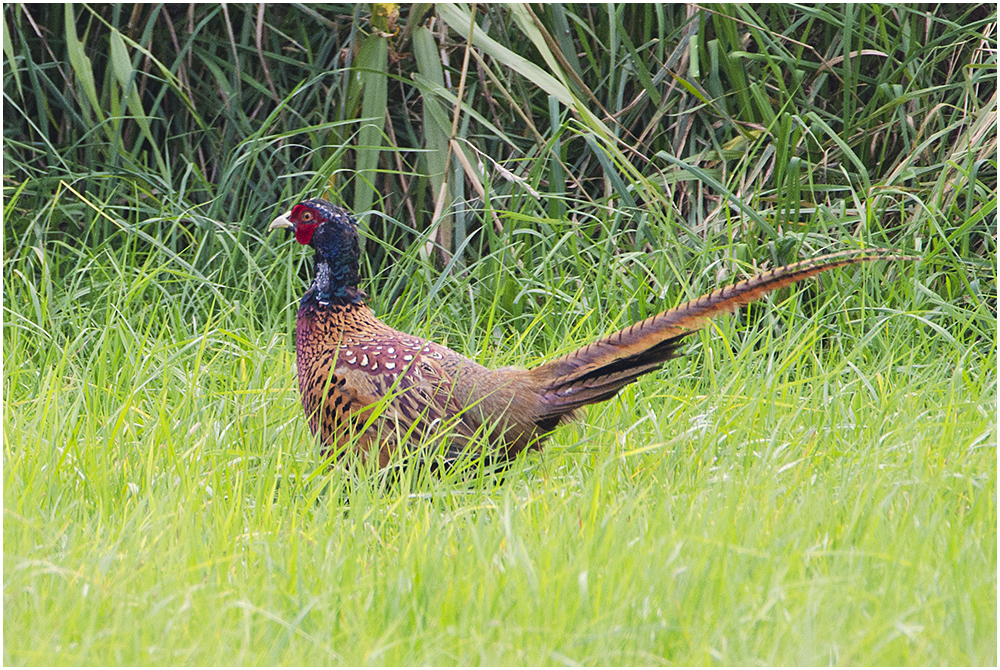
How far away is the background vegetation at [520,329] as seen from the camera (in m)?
1.86

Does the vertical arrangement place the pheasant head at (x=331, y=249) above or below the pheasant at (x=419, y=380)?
above

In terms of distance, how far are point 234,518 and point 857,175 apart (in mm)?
2765

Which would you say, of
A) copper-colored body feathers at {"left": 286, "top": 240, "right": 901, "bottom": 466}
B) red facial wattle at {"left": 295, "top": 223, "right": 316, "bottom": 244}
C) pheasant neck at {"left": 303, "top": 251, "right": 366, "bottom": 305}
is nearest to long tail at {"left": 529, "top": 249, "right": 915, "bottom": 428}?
copper-colored body feathers at {"left": 286, "top": 240, "right": 901, "bottom": 466}

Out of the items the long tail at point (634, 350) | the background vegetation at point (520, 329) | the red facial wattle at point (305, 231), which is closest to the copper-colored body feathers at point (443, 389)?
the long tail at point (634, 350)

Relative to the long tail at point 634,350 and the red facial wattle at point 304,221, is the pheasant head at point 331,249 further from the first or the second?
the long tail at point 634,350

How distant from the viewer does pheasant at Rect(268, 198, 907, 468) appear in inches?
98.8

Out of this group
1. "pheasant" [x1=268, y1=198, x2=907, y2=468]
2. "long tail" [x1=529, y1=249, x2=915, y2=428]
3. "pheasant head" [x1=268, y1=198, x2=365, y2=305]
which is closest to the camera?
"long tail" [x1=529, y1=249, x2=915, y2=428]

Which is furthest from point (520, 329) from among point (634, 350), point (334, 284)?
point (634, 350)

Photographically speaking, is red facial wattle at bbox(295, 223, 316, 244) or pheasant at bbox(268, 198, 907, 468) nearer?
pheasant at bbox(268, 198, 907, 468)

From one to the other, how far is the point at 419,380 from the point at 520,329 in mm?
1114

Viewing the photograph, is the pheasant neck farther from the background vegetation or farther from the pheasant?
the background vegetation

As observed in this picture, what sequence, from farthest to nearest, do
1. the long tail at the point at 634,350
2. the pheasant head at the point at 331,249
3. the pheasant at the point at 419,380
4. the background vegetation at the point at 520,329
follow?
1. the pheasant head at the point at 331,249
2. the pheasant at the point at 419,380
3. the long tail at the point at 634,350
4. the background vegetation at the point at 520,329

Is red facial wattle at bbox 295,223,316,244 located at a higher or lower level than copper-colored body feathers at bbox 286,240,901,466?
higher

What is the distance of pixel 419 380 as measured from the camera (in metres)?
2.62
